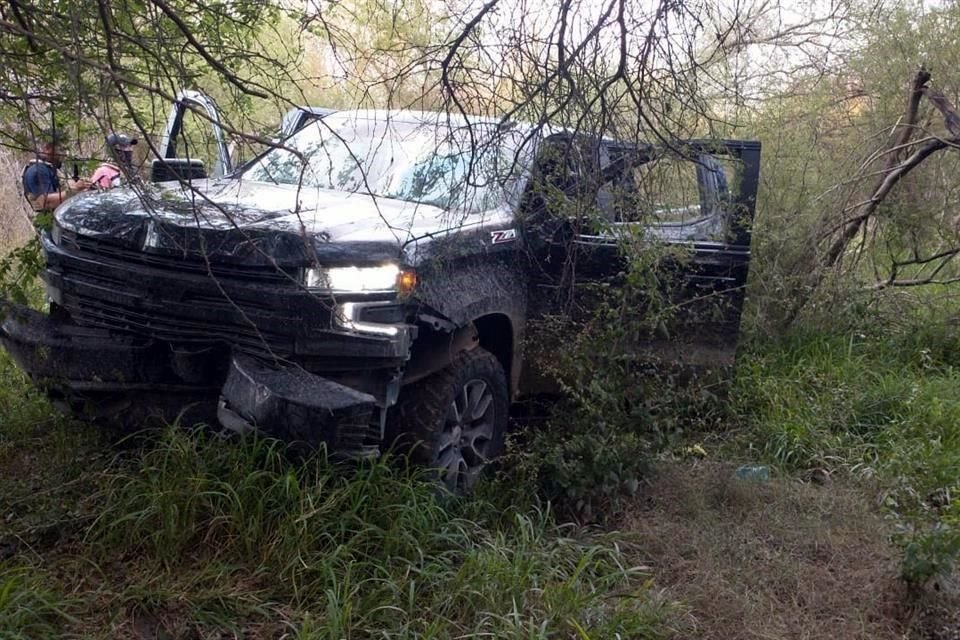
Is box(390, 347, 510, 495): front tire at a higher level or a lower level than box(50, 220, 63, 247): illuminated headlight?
lower

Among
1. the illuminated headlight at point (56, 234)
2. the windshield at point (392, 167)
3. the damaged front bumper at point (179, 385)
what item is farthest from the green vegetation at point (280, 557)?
the windshield at point (392, 167)

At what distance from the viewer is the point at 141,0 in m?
3.58

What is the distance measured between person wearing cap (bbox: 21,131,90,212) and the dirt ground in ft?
8.97

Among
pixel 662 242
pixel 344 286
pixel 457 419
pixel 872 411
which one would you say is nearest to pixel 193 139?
pixel 344 286

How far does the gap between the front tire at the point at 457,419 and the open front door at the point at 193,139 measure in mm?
1321

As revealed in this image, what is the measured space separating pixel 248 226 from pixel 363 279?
19.2 inches

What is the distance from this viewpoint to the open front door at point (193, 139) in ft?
10.8

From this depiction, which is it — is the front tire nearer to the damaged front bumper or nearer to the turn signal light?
the damaged front bumper

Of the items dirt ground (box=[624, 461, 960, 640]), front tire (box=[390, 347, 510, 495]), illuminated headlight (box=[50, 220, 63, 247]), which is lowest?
dirt ground (box=[624, 461, 960, 640])

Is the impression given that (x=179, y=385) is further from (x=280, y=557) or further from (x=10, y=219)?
(x=10, y=219)

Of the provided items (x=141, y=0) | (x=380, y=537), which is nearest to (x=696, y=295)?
(x=380, y=537)

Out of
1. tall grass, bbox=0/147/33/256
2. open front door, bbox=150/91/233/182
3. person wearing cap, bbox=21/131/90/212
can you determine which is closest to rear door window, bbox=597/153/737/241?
open front door, bbox=150/91/233/182

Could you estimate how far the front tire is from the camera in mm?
4293

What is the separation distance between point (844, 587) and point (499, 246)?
2100mm
